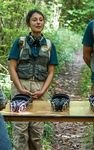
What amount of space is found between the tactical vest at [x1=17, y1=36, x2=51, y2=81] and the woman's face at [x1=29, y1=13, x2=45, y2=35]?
0.60ft

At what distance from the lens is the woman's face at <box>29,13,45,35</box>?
4.47m

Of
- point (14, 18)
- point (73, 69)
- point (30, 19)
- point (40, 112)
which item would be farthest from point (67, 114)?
point (73, 69)

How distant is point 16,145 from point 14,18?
18.3 feet

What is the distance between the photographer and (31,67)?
14.9 ft

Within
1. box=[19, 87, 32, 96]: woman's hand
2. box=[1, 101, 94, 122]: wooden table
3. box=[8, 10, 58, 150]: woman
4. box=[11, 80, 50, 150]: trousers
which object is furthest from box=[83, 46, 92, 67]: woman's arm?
box=[1, 101, 94, 122]: wooden table

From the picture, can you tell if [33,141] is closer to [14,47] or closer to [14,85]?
[14,85]

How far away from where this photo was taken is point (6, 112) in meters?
3.73

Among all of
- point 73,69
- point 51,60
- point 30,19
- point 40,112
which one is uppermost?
point 30,19

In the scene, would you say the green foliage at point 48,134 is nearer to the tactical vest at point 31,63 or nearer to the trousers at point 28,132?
the trousers at point 28,132

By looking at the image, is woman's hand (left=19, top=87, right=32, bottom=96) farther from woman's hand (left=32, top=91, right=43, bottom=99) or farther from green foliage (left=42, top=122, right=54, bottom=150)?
green foliage (left=42, top=122, right=54, bottom=150)

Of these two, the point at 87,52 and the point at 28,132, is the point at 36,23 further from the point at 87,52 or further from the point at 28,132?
the point at 28,132

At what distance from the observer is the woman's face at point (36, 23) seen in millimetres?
4469

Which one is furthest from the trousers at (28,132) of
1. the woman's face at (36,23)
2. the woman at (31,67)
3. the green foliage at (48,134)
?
the green foliage at (48,134)

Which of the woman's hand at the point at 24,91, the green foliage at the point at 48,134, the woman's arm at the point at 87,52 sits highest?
the woman's arm at the point at 87,52
